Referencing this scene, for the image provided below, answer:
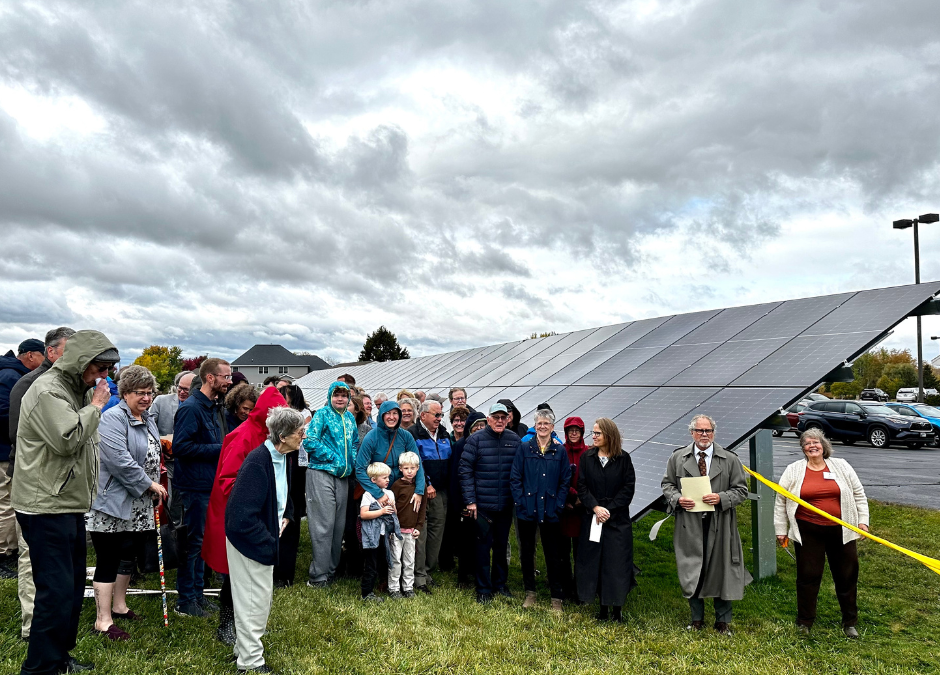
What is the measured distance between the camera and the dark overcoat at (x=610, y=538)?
19.0 feet

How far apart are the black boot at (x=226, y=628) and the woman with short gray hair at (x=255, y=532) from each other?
0.42m

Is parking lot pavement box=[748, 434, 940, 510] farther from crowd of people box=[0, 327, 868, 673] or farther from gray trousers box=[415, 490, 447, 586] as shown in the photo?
gray trousers box=[415, 490, 447, 586]

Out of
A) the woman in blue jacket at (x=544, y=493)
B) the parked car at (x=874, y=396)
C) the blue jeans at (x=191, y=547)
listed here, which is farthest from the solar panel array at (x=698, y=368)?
the parked car at (x=874, y=396)

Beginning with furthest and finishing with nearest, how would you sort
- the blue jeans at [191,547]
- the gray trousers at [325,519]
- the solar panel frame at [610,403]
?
the solar panel frame at [610,403], the gray trousers at [325,519], the blue jeans at [191,547]

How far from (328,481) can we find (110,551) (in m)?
2.30

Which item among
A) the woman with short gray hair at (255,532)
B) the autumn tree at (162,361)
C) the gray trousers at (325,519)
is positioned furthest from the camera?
the autumn tree at (162,361)

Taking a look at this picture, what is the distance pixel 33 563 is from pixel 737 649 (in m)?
5.44

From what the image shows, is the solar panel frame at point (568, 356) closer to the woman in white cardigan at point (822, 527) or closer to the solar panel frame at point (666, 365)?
the solar panel frame at point (666, 365)

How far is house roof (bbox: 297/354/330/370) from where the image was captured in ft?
325

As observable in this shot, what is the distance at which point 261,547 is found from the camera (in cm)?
422

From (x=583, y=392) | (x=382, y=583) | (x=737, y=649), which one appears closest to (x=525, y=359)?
(x=583, y=392)

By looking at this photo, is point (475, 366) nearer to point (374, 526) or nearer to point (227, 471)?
point (374, 526)

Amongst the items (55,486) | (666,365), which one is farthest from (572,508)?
(55,486)

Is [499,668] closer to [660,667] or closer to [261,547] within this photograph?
[660,667]
